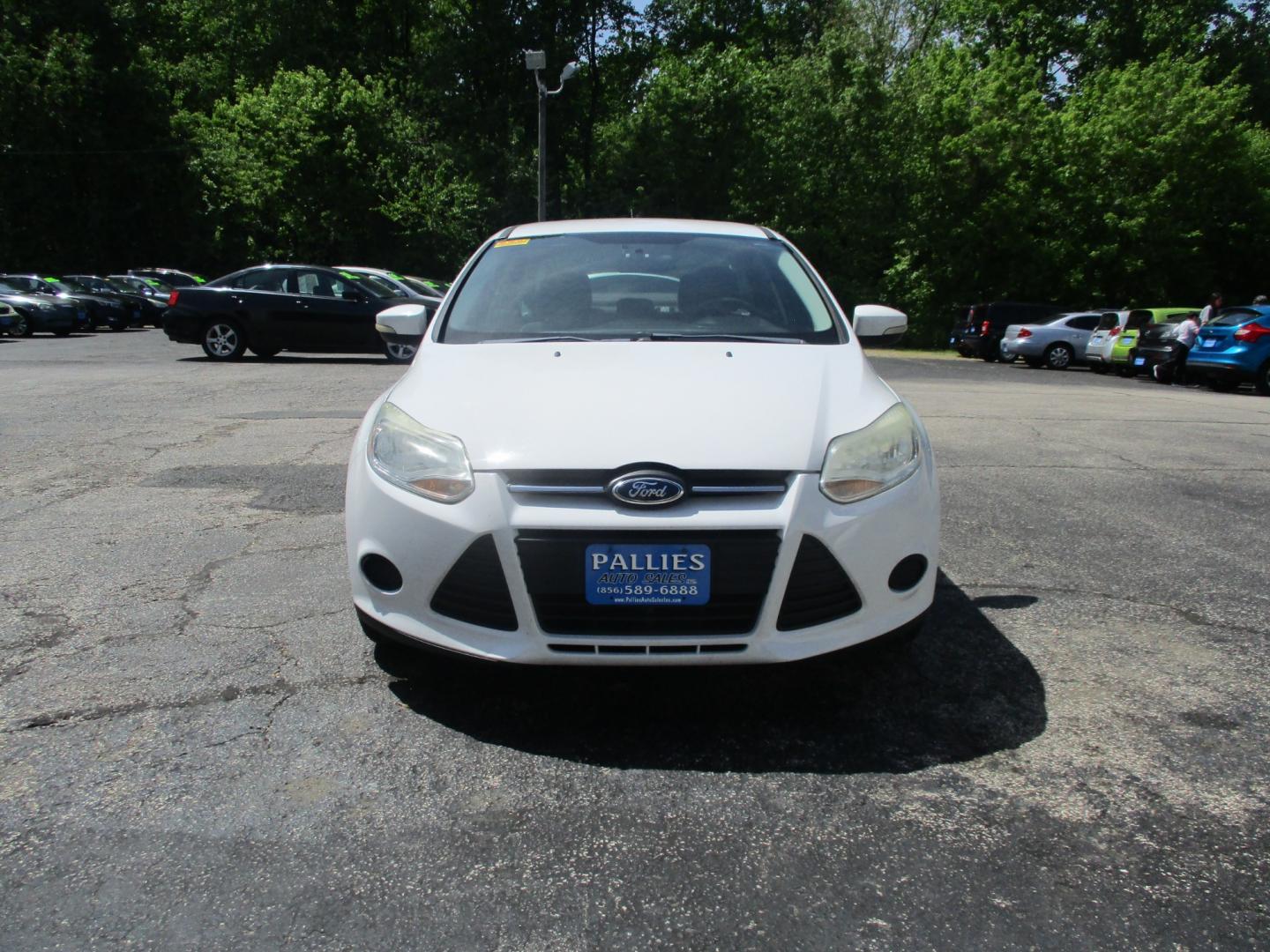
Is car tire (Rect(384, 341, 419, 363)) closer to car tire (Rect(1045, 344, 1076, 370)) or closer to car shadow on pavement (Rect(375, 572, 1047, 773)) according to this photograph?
car shadow on pavement (Rect(375, 572, 1047, 773))

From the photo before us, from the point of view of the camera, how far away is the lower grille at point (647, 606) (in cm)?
298

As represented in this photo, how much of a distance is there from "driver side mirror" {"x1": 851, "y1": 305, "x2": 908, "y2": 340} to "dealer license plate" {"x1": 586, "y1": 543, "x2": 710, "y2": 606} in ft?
6.56

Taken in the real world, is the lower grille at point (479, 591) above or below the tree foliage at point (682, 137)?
below

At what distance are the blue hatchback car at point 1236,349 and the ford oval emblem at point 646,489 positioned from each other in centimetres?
1772

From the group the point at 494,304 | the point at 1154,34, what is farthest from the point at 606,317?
the point at 1154,34

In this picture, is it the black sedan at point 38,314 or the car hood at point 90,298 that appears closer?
the black sedan at point 38,314

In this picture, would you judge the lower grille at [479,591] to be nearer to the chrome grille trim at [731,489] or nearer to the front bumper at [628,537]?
the front bumper at [628,537]

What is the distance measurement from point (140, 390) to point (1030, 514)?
409 inches

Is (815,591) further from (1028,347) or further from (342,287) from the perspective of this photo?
(1028,347)

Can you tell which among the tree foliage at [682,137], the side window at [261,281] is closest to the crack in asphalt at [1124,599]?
the side window at [261,281]

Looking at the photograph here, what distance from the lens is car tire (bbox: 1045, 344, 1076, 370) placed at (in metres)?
26.3

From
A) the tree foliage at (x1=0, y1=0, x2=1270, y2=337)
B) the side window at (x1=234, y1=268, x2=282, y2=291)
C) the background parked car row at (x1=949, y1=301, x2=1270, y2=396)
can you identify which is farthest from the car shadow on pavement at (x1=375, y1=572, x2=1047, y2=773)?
the tree foliage at (x1=0, y1=0, x2=1270, y2=337)

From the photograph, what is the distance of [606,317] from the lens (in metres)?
4.30

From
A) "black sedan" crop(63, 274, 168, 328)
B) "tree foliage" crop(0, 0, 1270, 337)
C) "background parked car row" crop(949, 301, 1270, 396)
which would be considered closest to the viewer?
"background parked car row" crop(949, 301, 1270, 396)
